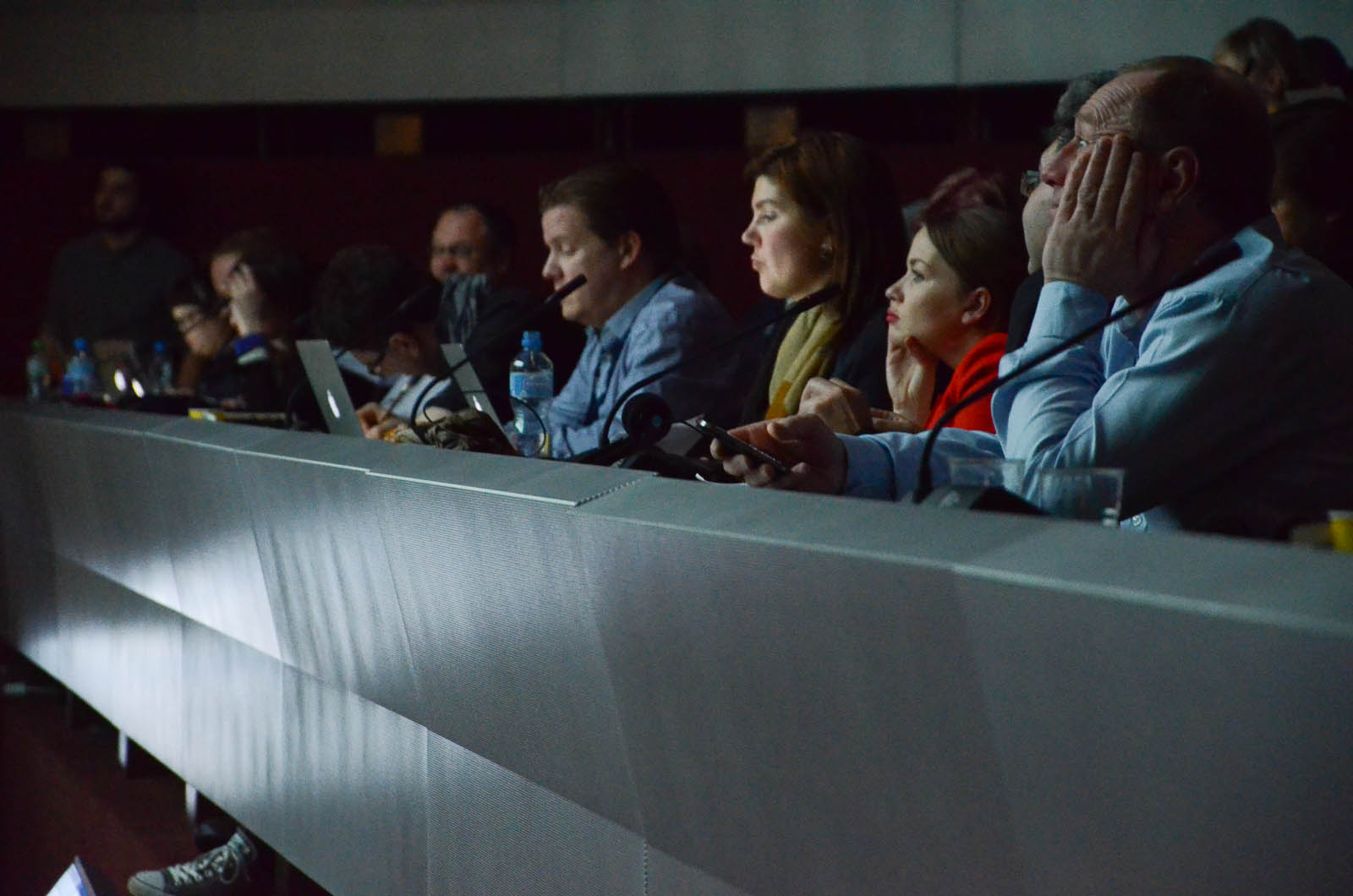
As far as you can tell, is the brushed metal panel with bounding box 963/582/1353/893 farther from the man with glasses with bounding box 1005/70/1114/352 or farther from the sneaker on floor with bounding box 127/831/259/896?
the sneaker on floor with bounding box 127/831/259/896

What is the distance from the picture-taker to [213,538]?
231 centimetres

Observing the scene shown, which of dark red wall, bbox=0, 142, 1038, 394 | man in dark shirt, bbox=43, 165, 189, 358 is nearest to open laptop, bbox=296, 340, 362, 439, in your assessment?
dark red wall, bbox=0, 142, 1038, 394

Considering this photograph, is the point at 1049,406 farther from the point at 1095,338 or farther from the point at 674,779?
the point at 674,779

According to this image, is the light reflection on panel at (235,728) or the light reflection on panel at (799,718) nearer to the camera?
the light reflection on panel at (799,718)

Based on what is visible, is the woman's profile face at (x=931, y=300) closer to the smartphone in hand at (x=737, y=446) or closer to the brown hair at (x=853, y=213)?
the brown hair at (x=853, y=213)

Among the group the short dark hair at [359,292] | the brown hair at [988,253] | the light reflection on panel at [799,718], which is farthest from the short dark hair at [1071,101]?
the short dark hair at [359,292]

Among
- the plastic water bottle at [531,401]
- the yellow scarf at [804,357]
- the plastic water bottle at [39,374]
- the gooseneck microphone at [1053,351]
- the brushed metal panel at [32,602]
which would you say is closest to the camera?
the gooseneck microphone at [1053,351]

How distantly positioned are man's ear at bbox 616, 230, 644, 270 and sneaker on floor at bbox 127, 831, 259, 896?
1.10 meters

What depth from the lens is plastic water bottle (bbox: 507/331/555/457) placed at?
2.44m

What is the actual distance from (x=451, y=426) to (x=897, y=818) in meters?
1.13

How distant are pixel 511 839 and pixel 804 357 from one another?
1.00 m

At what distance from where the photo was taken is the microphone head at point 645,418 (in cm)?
162

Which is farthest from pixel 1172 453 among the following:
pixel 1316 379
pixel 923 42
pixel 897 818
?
pixel 923 42

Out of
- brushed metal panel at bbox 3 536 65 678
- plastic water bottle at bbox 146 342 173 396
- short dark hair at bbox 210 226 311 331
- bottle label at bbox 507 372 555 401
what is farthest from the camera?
plastic water bottle at bbox 146 342 173 396
